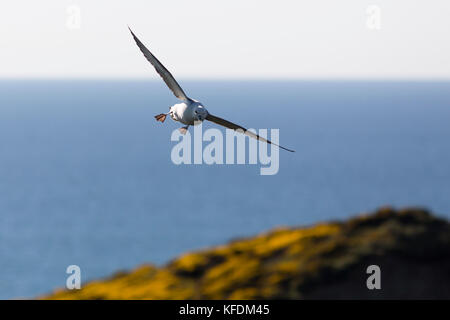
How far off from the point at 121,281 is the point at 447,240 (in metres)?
10.9

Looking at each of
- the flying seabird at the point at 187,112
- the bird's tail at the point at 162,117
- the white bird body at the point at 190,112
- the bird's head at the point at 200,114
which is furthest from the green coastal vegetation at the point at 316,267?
the bird's head at the point at 200,114

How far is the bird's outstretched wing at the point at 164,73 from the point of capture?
730 cm

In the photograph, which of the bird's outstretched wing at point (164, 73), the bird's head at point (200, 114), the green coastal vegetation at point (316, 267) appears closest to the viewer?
the bird's head at point (200, 114)

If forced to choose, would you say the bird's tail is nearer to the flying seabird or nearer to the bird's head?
the flying seabird

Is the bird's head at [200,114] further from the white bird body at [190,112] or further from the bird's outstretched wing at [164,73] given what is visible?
the bird's outstretched wing at [164,73]

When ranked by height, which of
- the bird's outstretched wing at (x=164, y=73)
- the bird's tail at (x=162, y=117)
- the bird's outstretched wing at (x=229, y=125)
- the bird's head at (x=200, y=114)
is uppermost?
the bird's outstretched wing at (x=164, y=73)

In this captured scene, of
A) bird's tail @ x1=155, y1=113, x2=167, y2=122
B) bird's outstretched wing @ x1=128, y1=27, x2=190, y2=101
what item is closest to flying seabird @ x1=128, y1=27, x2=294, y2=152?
bird's outstretched wing @ x1=128, y1=27, x2=190, y2=101

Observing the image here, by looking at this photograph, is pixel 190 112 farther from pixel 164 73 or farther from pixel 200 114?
pixel 164 73

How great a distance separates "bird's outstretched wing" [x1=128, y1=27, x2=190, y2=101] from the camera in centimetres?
730

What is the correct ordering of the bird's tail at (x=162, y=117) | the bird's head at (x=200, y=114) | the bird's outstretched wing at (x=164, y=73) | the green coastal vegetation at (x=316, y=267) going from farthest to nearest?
1. the green coastal vegetation at (x=316, y=267)
2. the bird's tail at (x=162, y=117)
3. the bird's outstretched wing at (x=164, y=73)
4. the bird's head at (x=200, y=114)

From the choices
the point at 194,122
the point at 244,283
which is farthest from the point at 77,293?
the point at 194,122

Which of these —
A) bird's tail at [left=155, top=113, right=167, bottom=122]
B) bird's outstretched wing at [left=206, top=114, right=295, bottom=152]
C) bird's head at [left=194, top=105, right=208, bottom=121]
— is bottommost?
bird's outstretched wing at [left=206, top=114, right=295, bottom=152]

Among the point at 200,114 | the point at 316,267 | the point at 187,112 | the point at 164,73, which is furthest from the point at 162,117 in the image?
the point at 316,267

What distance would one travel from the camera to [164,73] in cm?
759
